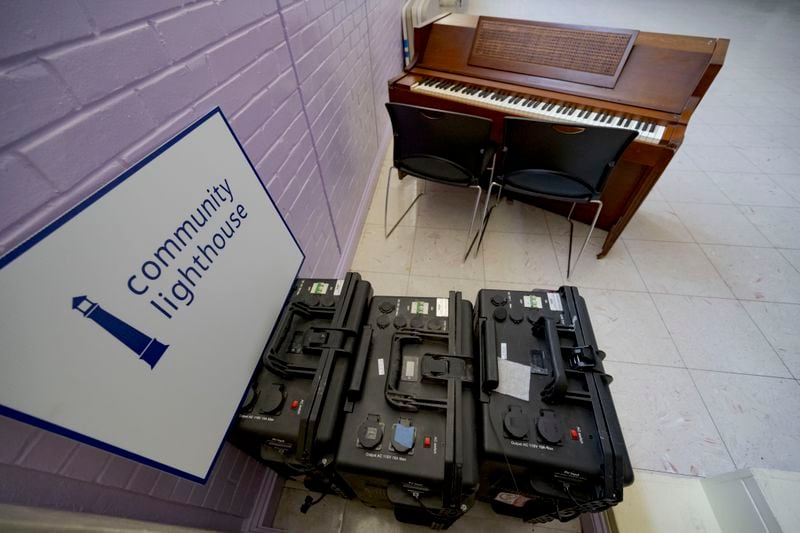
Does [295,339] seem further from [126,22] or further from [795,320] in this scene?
[795,320]

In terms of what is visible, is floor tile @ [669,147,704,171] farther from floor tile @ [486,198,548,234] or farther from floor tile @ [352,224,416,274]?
floor tile @ [352,224,416,274]

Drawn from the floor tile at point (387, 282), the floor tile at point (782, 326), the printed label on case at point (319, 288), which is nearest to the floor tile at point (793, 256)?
the floor tile at point (782, 326)

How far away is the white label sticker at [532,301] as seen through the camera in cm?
99

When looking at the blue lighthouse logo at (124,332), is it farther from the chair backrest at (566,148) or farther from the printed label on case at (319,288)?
the chair backrest at (566,148)

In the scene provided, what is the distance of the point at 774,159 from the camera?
2.55 m

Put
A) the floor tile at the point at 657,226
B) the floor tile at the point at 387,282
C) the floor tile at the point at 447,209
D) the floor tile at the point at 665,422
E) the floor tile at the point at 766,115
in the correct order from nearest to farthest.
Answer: the floor tile at the point at 665,422
the floor tile at the point at 387,282
the floor tile at the point at 657,226
the floor tile at the point at 447,209
the floor tile at the point at 766,115

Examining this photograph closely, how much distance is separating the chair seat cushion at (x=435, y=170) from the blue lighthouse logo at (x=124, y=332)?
1440 millimetres

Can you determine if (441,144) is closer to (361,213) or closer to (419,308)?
(361,213)

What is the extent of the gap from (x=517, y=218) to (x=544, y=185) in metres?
0.62

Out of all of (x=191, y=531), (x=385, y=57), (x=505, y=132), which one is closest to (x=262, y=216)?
(x=191, y=531)

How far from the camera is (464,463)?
70cm

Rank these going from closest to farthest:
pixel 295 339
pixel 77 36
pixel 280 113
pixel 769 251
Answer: pixel 77 36 < pixel 295 339 < pixel 280 113 < pixel 769 251

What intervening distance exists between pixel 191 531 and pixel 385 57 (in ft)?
10.0

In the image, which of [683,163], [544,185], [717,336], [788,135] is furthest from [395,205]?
[788,135]
